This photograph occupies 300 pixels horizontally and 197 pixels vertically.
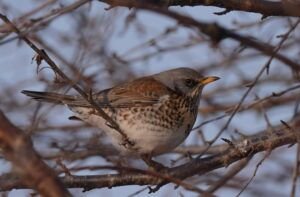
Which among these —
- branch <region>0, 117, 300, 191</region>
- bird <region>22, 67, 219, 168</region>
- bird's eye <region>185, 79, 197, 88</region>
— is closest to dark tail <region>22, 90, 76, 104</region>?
bird <region>22, 67, 219, 168</region>

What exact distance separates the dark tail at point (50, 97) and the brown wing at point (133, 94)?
39 cm

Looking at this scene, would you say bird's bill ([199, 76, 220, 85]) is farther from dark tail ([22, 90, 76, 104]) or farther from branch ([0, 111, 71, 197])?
branch ([0, 111, 71, 197])

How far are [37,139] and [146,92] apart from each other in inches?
108

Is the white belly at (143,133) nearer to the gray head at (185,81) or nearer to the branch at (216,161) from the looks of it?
the gray head at (185,81)

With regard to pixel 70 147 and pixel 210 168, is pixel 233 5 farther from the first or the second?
pixel 70 147

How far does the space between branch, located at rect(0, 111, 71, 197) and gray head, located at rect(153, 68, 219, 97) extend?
14.7 feet

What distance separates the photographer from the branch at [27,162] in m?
0.80

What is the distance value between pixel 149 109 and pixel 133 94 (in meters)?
0.32

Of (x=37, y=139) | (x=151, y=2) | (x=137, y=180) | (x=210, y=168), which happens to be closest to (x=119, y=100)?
(x=137, y=180)

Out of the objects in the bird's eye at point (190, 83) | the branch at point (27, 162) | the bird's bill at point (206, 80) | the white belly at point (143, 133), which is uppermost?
the bird's eye at point (190, 83)

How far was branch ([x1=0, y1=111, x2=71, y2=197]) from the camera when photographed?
801 millimetres

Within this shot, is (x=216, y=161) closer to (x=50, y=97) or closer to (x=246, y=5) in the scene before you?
(x=246, y=5)

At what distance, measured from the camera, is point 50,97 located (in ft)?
13.7

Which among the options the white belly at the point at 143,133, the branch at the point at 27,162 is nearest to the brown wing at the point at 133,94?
the white belly at the point at 143,133
